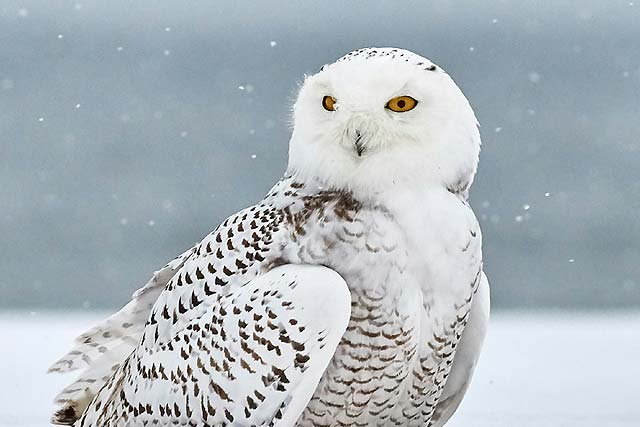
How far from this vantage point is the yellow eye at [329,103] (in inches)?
56.5

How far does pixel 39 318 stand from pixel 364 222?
2.66 meters

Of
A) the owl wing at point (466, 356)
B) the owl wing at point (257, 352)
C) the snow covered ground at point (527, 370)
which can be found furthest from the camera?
the snow covered ground at point (527, 370)

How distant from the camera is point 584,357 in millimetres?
3072

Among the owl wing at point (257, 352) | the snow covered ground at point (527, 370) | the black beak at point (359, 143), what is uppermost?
the black beak at point (359, 143)

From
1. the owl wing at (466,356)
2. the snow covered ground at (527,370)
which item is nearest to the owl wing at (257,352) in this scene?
the owl wing at (466,356)

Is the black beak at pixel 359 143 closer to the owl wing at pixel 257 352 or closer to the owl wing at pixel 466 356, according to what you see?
the owl wing at pixel 257 352

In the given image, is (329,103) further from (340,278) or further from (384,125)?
(340,278)

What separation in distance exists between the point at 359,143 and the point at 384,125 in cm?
4

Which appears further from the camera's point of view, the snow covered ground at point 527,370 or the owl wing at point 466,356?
the snow covered ground at point 527,370

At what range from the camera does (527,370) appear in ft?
9.59

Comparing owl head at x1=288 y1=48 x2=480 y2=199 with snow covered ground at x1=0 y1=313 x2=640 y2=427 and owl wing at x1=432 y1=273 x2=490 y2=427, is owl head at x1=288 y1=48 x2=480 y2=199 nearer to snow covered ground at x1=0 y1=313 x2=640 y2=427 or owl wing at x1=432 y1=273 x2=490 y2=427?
owl wing at x1=432 y1=273 x2=490 y2=427

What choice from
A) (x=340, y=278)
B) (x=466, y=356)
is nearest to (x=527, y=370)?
(x=466, y=356)

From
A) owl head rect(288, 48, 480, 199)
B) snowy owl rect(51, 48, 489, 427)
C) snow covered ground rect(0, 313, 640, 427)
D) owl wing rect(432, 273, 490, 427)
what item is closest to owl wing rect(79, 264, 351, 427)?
snowy owl rect(51, 48, 489, 427)

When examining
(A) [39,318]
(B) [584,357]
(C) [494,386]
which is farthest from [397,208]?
(A) [39,318]
